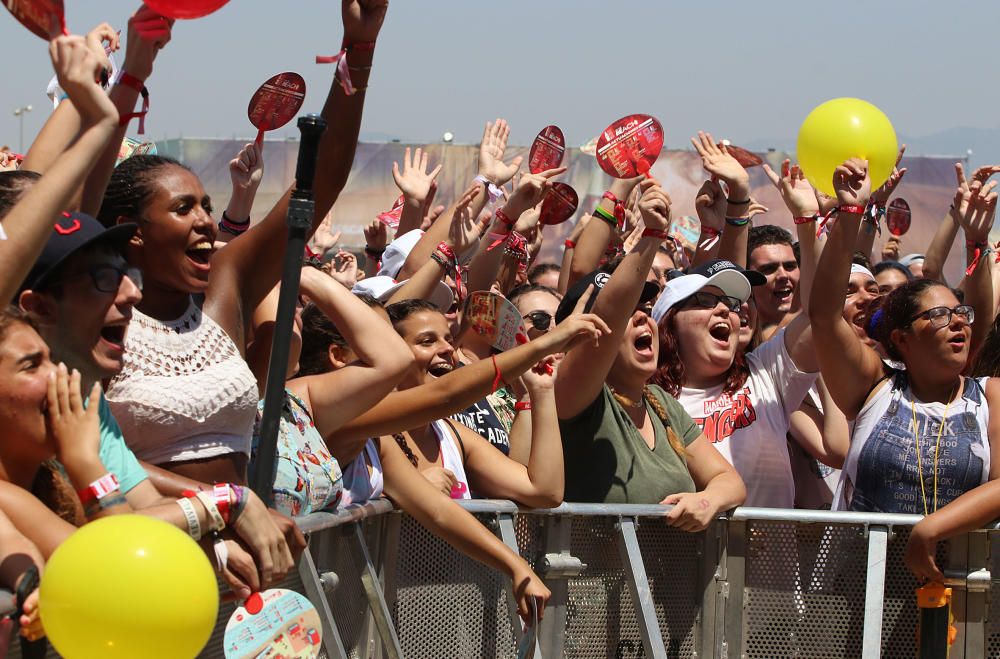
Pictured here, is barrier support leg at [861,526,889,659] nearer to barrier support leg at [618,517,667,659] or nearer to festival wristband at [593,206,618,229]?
barrier support leg at [618,517,667,659]

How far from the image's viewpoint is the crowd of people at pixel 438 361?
2.82 meters

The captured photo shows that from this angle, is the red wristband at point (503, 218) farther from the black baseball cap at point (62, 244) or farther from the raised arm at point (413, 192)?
the black baseball cap at point (62, 244)

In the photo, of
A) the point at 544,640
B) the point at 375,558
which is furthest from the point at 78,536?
the point at 544,640

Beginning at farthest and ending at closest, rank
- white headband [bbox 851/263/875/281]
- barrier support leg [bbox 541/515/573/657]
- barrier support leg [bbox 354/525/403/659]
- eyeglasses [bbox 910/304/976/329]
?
1. white headband [bbox 851/263/875/281]
2. eyeglasses [bbox 910/304/976/329]
3. barrier support leg [bbox 541/515/573/657]
4. barrier support leg [bbox 354/525/403/659]

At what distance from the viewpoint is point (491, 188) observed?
6422mm

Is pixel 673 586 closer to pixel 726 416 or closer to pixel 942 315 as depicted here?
pixel 726 416

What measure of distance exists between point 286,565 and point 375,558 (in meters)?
1.23

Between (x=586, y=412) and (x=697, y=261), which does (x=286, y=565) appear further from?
(x=697, y=261)

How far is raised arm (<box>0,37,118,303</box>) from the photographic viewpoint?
2605mm

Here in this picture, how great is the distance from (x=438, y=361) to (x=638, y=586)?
1068 millimetres

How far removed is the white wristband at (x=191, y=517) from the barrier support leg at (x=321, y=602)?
65 cm

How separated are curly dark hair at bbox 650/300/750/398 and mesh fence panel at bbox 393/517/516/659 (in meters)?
1.46

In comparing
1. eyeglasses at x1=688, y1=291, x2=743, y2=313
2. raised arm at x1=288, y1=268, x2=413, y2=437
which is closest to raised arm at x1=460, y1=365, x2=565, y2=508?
raised arm at x1=288, y1=268, x2=413, y2=437

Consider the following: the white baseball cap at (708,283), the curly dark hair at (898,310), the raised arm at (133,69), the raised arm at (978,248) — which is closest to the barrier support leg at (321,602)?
the raised arm at (133,69)
